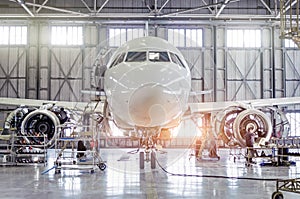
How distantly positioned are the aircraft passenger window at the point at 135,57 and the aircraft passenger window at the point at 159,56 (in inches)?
7.4

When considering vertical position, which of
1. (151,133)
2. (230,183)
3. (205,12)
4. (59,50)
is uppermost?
(205,12)

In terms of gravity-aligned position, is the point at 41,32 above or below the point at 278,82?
above

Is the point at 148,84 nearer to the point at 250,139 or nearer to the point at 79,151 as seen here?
the point at 79,151

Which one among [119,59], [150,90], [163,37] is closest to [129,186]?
[150,90]

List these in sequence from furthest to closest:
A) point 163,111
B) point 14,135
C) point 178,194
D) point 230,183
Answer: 1. point 14,135
2. point 230,183
3. point 163,111
4. point 178,194

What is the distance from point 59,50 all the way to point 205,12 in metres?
11.4

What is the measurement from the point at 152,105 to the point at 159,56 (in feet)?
7.73

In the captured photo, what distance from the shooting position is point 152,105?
872cm

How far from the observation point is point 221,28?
3084 cm

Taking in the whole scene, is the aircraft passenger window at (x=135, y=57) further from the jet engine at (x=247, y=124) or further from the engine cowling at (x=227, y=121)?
the engine cowling at (x=227, y=121)

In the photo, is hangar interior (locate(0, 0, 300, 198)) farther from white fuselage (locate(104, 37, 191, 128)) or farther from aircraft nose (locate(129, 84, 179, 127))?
aircraft nose (locate(129, 84, 179, 127))

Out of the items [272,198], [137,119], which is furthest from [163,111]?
[272,198]

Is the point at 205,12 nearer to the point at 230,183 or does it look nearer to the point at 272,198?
the point at 230,183

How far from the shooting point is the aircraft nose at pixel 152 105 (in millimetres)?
8641
